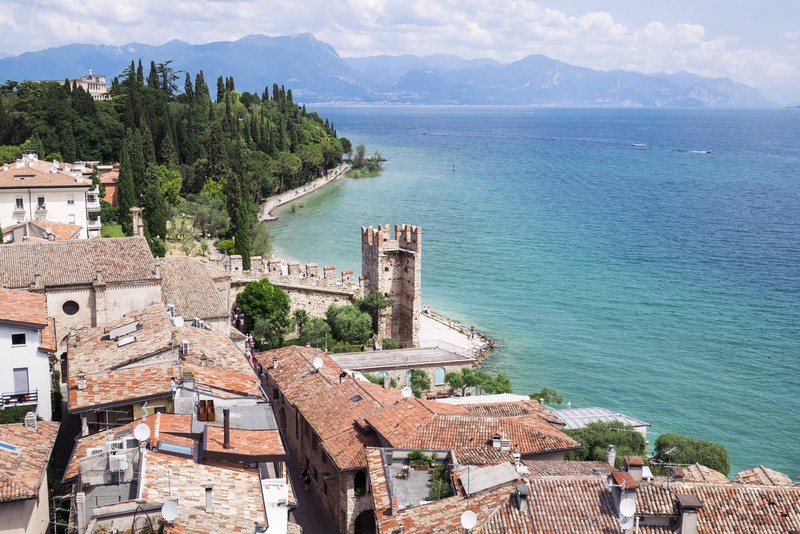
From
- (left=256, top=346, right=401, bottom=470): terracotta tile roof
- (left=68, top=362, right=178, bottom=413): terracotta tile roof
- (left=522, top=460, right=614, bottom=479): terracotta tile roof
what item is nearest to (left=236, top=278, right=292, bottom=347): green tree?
(left=256, top=346, right=401, bottom=470): terracotta tile roof

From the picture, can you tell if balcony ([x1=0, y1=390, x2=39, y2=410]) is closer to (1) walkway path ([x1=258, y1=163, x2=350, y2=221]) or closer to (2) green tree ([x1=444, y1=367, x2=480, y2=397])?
(2) green tree ([x1=444, y1=367, x2=480, y2=397])

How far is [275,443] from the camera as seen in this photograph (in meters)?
16.0

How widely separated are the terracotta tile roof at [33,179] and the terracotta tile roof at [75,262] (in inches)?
583

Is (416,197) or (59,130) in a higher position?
(59,130)

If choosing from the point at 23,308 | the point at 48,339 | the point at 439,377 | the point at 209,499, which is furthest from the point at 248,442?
the point at 439,377

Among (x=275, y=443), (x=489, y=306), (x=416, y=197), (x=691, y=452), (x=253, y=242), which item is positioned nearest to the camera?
(x=275, y=443)

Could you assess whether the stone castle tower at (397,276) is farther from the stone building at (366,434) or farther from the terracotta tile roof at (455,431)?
the terracotta tile roof at (455,431)

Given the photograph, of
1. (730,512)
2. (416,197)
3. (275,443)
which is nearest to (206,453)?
(275,443)

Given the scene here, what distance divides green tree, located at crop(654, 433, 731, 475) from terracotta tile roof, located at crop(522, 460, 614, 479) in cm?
542

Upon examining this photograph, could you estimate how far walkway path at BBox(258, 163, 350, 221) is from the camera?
72456 millimetres

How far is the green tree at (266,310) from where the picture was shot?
33.4 meters

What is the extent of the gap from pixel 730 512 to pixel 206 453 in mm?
9009

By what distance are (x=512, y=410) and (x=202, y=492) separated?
1197 centimetres

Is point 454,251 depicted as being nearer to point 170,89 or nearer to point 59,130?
point 59,130
